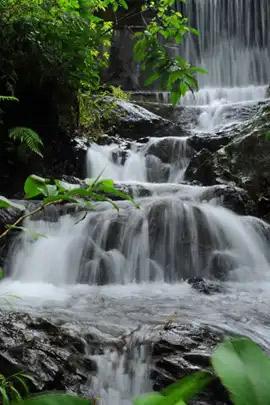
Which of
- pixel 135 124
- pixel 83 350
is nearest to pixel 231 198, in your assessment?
pixel 135 124

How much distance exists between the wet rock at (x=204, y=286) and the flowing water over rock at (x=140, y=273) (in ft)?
0.05

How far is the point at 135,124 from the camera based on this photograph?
1045 cm

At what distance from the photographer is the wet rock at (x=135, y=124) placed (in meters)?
10.3

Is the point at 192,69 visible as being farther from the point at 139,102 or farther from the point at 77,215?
the point at 139,102

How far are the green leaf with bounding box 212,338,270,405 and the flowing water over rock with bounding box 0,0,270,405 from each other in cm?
80

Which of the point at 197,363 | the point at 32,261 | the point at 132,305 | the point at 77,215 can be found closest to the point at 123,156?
the point at 77,215

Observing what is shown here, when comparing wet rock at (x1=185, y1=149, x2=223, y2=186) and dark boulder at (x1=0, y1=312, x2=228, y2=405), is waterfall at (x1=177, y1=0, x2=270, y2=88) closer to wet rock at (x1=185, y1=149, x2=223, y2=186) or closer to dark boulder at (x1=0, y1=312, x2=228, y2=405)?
wet rock at (x1=185, y1=149, x2=223, y2=186)

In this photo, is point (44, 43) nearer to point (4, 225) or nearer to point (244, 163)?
point (4, 225)

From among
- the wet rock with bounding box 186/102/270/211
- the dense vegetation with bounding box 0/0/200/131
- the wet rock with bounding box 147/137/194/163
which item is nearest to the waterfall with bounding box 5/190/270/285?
the wet rock with bounding box 186/102/270/211

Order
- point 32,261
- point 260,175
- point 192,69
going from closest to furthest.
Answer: point 192,69 → point 32,261 → point 260,175

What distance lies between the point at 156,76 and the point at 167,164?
7313mm

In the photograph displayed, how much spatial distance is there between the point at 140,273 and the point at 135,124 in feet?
19.2

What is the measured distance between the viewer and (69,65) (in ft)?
21.6

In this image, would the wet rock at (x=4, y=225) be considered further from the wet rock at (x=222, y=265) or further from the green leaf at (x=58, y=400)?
the green leaf at (x=58, y=400)
